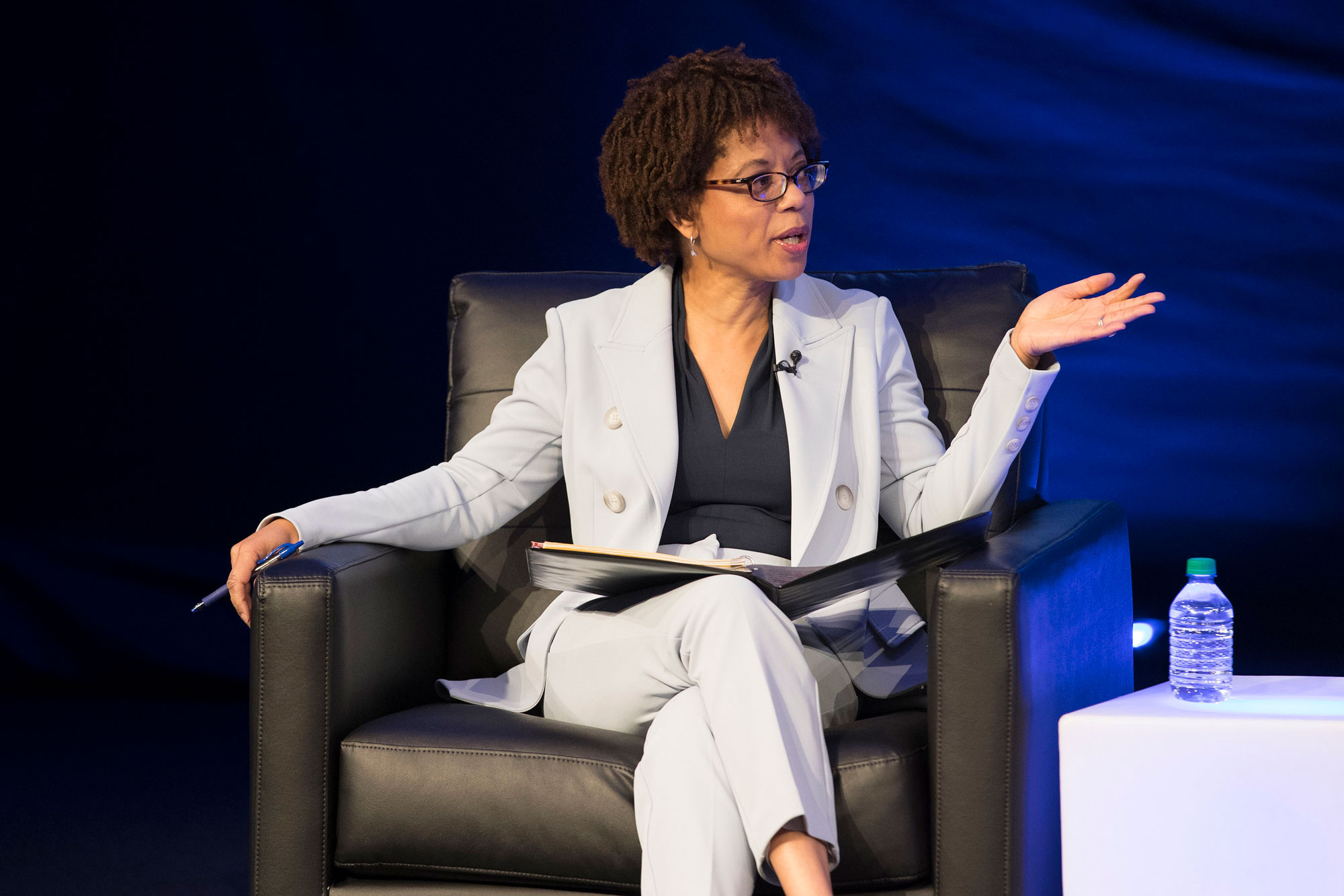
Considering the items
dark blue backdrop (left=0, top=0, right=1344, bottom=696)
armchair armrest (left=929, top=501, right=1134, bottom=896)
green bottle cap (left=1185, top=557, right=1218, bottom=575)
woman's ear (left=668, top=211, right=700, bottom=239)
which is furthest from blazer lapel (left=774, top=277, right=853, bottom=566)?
dark blue backdrop (left=0, top=0, right=1344, bottom=696)

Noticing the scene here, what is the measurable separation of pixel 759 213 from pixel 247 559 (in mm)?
837

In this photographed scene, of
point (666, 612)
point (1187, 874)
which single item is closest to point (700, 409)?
point (666, 612)

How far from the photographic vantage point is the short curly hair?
6.28 feet

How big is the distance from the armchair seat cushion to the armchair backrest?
1.41 feet

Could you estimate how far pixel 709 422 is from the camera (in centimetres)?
192

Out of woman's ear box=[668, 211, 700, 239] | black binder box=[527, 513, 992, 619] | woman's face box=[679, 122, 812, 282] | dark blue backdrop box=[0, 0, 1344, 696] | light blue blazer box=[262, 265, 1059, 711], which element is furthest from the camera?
dark blue backdrop box=[0, 0, 1344, 696]

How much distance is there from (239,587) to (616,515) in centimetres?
53

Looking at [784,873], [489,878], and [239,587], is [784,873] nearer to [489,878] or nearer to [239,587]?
[489,878]

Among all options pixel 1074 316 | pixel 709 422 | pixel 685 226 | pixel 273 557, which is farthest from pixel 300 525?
pixel 1074 316

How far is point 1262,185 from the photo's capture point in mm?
3104

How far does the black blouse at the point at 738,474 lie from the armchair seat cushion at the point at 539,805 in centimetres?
38

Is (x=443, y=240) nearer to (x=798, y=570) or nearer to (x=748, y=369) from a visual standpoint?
(x=748, y=369)

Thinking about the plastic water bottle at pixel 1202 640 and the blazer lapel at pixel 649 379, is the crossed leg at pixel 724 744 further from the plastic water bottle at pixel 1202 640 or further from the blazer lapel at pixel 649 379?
the plastic water bottle at pixel 1202 640

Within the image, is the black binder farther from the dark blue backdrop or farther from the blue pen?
the dark blue backdrop
